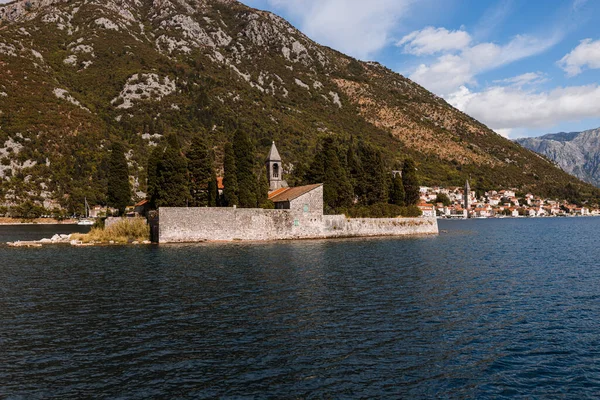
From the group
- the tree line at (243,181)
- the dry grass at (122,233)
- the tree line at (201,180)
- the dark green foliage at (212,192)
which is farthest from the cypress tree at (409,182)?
the dry grass at (122,233)

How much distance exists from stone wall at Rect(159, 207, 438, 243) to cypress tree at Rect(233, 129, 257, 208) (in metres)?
2.80

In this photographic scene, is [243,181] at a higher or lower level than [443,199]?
lower

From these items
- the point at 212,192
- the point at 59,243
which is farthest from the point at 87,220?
the point at 212,192

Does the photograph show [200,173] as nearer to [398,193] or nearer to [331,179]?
[331,179]

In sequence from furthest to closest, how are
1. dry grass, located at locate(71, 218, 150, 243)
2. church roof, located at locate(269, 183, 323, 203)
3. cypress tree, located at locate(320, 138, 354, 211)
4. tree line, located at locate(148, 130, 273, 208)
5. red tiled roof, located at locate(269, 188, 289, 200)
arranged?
1. cypress tree, located at locate(320, 138, 354, 211)
2. red tiled roof, located at locate(269, 188, 289, 200)
3. church roof, located at locate(269, 183, 323, 203)
4. tree line, located at locate(148, 130, 273, 208)
5. dry grass, located at locate(71, 218, 150, 243)

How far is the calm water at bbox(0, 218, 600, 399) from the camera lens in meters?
12.0

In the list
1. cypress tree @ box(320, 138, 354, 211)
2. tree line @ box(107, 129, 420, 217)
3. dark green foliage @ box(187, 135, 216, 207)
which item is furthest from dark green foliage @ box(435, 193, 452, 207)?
dark green foliage @ box(187, 135, 216, 207)

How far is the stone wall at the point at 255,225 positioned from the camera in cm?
4934

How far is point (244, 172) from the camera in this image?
56469 millimetres

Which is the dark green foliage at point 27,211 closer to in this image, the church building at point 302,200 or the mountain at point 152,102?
the mountain at point 152,102

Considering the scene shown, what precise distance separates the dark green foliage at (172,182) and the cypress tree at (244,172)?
21.3 feet

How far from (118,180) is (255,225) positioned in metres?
19.8

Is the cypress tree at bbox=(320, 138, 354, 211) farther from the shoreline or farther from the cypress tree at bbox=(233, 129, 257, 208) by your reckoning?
the shoreline

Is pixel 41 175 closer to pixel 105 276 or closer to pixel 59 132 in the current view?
pixel 59 132
